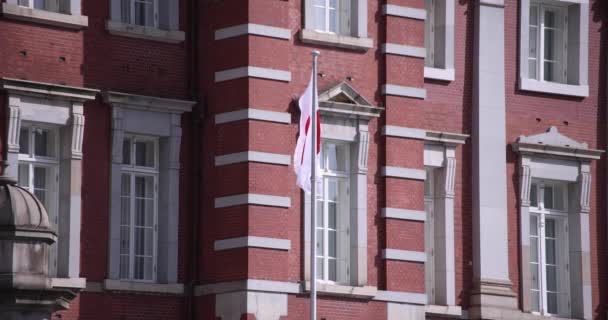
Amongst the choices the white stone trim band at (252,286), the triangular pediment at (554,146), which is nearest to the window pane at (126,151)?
the white stone trim band at (252,286)

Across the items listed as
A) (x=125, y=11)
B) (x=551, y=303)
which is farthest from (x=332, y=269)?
(x=551, y=303)

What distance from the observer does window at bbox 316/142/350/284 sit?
127ft

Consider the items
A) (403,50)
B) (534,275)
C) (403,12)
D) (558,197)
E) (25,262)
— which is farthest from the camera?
(558,197)

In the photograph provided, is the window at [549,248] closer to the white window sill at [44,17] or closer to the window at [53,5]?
the white window sill at [44,17]

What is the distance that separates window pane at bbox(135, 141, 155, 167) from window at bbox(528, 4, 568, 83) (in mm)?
8374

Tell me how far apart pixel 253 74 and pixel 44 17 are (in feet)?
11.8

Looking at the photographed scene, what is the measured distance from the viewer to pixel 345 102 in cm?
3906

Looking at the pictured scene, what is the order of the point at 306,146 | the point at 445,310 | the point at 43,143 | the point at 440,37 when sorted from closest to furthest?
the point at 306,146 < the point at 43,143 < the point at 445,310 < the point at 440,37

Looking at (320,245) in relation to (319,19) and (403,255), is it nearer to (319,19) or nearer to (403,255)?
(403,255)

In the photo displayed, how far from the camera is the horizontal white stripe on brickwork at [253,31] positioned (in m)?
38.1

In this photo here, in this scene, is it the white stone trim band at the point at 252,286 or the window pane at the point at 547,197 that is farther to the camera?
the window pane at the point at 547,197

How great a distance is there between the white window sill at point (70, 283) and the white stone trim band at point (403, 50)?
22.4ft

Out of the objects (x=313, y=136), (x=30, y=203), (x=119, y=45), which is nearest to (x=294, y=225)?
(x=313, y=136)

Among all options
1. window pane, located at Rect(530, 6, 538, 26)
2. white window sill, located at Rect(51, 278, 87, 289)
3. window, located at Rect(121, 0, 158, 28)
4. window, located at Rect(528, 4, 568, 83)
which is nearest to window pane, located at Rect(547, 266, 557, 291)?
window, located at Rect(528, 4, 568, 83)
